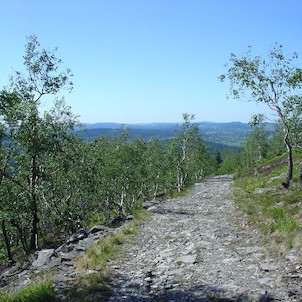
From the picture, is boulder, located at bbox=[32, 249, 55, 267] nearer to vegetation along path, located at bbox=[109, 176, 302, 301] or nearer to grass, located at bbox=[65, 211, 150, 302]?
grass, located at bbox=[65, 211, 150, 302]

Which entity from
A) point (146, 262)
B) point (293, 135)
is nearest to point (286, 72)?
point (293, 135)

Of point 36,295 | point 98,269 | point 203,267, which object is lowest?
point 98,269

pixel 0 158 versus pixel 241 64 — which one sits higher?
pixel 241 64

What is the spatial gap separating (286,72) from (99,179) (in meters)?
33.2

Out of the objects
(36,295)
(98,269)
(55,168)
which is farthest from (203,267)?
(55,168)

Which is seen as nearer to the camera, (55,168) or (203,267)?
(203,267)

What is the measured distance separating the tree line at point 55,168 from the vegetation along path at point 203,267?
747 cm

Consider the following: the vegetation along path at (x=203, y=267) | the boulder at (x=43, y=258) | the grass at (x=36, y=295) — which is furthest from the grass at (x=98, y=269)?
the boulder at (x=43, y=258)

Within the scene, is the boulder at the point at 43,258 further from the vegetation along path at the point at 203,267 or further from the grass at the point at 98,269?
the vegetation along path at the point at 203,267

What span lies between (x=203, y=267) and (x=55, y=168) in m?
22.3

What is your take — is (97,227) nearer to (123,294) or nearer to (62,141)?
(62,141)

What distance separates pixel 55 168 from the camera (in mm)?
32938

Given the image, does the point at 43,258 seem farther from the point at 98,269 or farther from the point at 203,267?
the point at 203,267

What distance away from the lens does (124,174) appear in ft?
191
